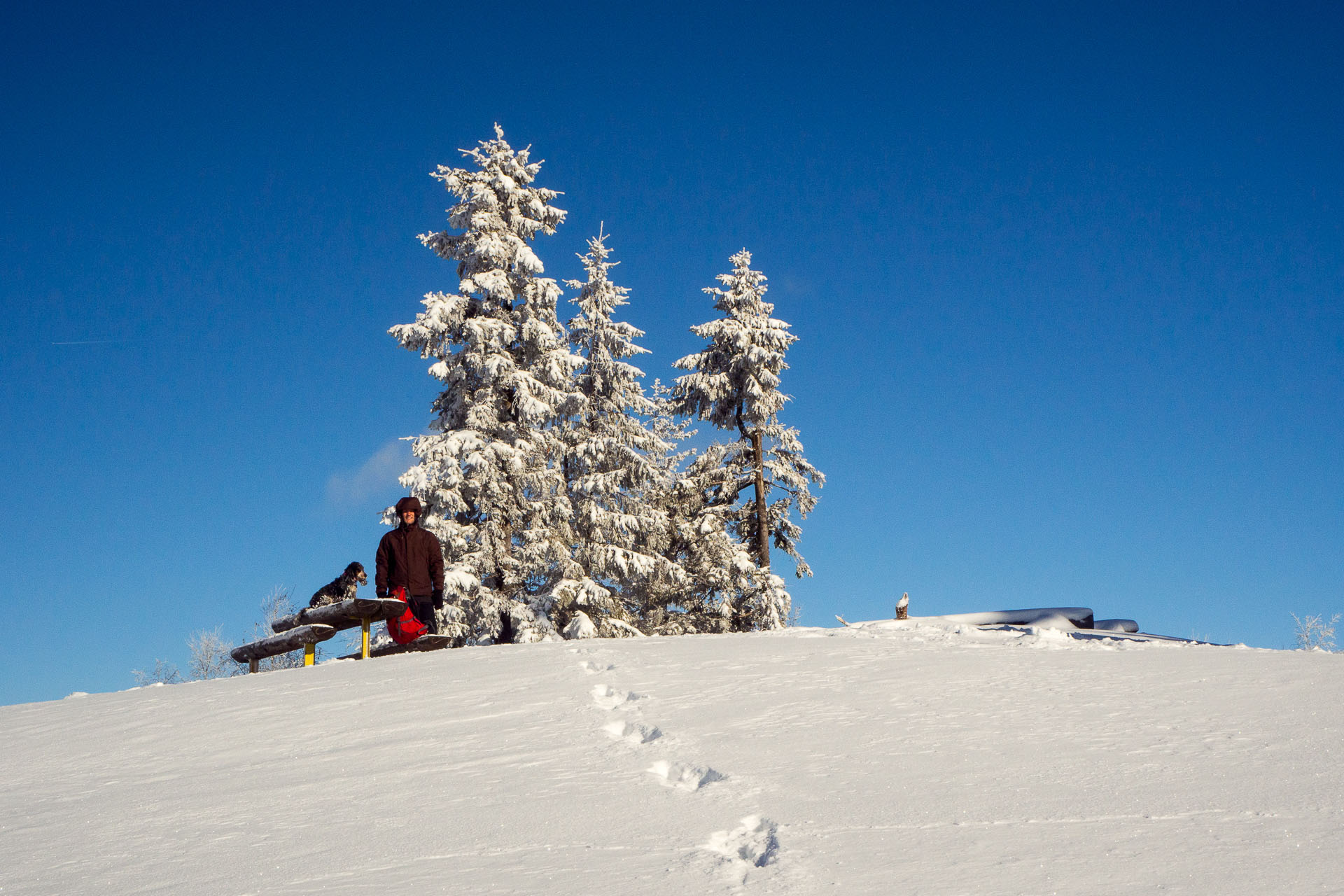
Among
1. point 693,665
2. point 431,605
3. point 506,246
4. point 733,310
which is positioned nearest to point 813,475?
point 733,310

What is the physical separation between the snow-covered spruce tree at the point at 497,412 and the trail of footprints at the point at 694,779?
42.5ft

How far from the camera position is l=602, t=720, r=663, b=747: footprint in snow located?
6.27 meters

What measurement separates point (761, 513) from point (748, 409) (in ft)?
9.14

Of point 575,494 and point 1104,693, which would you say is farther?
point 575,494

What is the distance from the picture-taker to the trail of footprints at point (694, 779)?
4000 millimetres

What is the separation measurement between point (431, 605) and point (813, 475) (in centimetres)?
1542

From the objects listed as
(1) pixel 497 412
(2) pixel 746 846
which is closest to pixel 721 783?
(2) pixel 746 846

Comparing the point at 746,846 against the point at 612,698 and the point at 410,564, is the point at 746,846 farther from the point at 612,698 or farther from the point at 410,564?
the point at 410,564

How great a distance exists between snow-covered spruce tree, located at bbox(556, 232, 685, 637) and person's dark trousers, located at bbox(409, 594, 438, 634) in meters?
8.56

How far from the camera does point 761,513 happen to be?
2611 centimetres

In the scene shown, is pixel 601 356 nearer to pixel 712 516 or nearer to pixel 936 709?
pixel 712 516

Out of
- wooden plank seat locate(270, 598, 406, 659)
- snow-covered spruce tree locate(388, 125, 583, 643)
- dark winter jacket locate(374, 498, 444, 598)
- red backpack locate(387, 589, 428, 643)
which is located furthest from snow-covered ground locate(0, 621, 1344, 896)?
snow-covered spruce tree locate(388, 125, 583, 643)

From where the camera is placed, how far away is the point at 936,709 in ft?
22.1

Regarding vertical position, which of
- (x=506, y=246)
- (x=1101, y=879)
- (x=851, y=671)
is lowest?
(x=1101, y=879)
